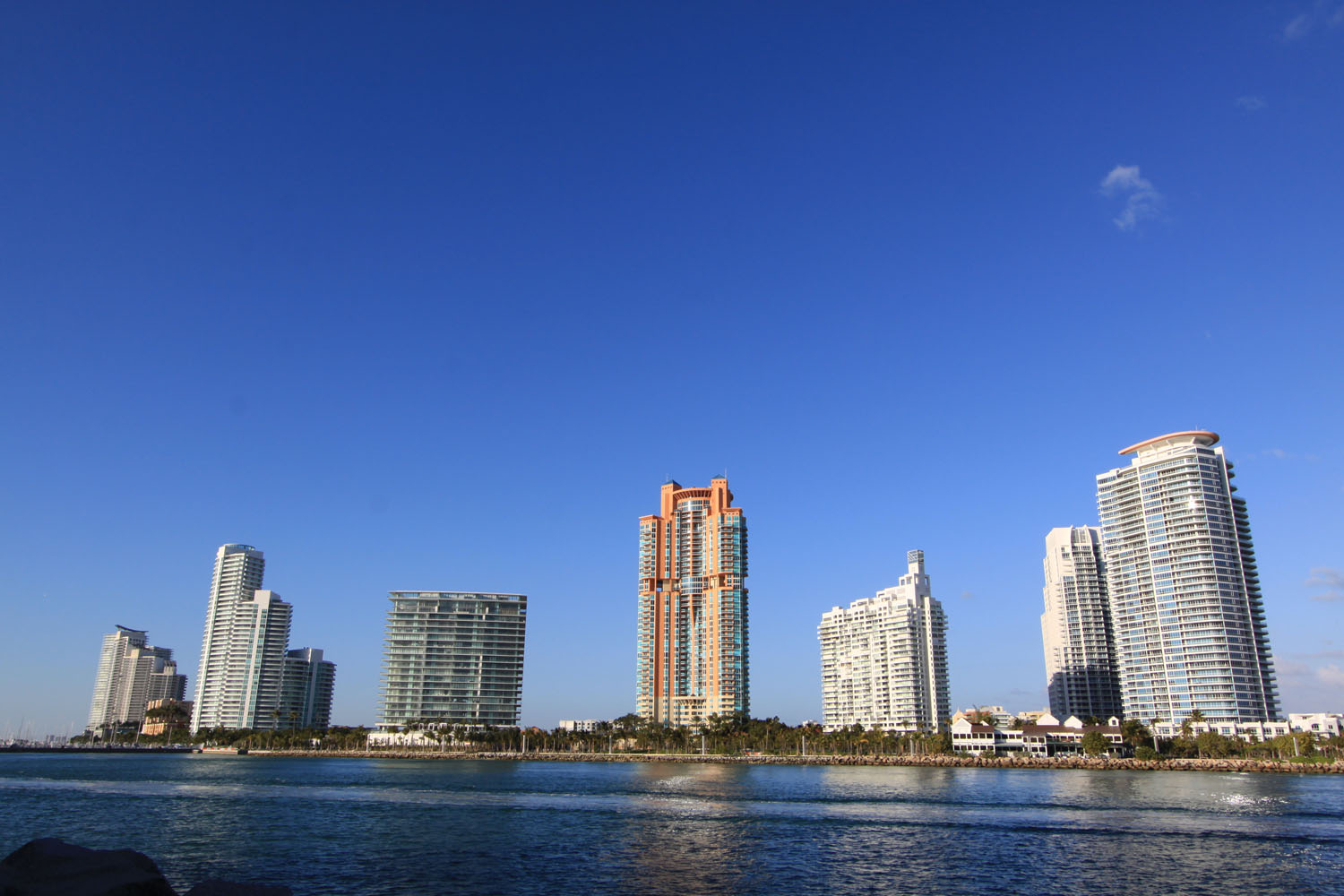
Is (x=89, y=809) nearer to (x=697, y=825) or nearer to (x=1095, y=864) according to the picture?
(x=697, y=825)

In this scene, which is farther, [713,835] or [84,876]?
[713,835]

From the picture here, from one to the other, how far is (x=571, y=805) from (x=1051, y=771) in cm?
11393

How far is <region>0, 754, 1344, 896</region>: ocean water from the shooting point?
49812 mm

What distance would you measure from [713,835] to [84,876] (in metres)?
48.6

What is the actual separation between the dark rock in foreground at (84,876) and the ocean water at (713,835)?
57.9ft

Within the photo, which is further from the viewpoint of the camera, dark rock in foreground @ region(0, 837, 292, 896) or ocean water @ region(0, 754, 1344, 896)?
ocean water @ region(0, 754, 1344, 896)

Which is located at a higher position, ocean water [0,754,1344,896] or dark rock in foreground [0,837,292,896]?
dark rock in foreground [0,837,292,896]

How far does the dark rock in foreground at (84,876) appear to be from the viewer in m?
27.4

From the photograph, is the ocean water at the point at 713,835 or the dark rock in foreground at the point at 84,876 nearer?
the dark rock in foreground at the point at 84,876

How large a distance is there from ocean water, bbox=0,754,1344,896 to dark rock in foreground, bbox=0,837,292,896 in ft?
57.9

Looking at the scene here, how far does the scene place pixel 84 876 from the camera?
28281mm

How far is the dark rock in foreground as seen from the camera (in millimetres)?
27359

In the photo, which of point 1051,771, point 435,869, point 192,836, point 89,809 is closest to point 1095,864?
point 435,869

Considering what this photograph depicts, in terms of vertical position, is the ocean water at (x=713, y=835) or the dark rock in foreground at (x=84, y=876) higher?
the dark rock in foreground at (x=84, y=876)
